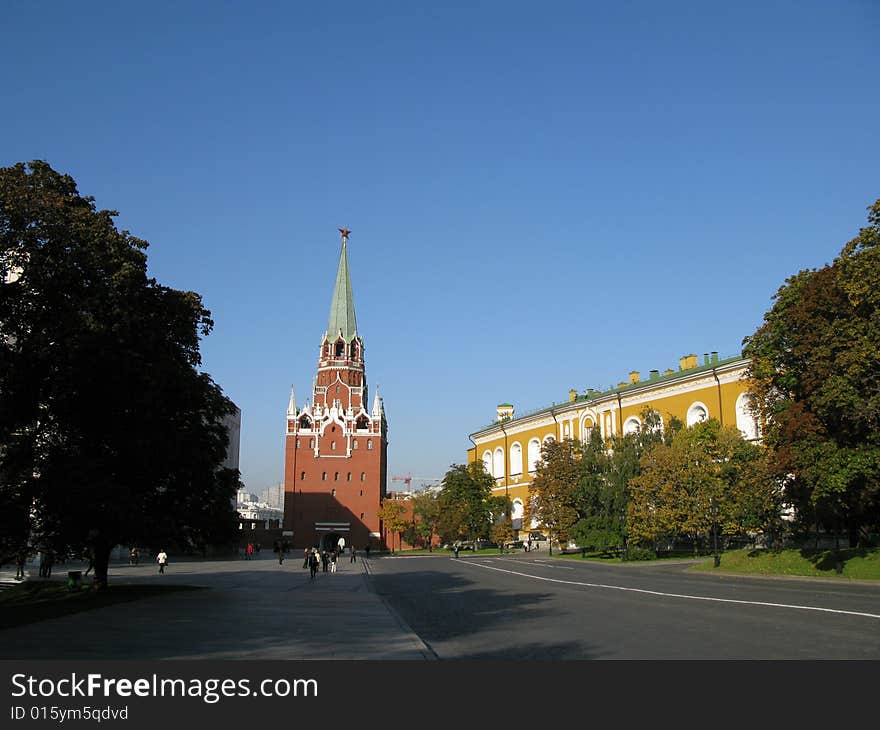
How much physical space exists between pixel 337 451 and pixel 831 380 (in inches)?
2911

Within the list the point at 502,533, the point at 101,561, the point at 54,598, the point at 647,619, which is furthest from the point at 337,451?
the point at 647,619

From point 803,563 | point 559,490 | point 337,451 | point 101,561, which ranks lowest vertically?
point 803,563

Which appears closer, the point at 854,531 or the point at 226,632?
the point at 226,632

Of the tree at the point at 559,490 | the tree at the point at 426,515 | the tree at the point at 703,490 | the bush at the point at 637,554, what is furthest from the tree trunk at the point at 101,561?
the tree at the point at 426,515

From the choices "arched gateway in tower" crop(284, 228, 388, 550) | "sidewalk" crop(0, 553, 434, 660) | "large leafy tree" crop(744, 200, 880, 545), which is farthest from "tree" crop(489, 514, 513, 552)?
"sidewalk" crop(0, 553, 434, 660)

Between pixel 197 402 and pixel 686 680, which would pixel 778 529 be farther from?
pixel 686 680

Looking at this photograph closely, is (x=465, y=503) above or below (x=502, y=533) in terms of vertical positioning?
above

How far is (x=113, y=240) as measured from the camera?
23.8m

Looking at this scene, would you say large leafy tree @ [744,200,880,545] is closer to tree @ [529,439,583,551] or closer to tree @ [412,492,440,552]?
tree @ [529,439,583,551]

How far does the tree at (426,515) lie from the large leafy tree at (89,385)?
6453 centimetres

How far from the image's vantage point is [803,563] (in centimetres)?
3512

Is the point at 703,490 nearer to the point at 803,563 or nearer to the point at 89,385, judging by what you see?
the point at 803,563

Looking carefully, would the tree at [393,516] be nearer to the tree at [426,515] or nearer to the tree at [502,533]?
the tree at [426,515]

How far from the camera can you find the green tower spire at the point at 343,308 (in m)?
103
